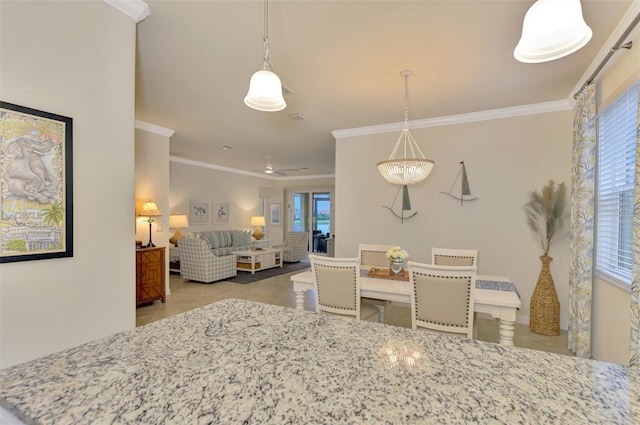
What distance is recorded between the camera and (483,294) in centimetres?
230

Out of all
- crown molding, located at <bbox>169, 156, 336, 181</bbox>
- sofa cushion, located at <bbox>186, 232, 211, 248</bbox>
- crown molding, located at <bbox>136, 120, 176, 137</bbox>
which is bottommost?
sofa cushion, located at <bbox>186, 232, 211, 248</bbox>

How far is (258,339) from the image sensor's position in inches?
39.5

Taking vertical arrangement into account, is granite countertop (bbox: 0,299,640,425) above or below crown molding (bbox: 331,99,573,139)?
below

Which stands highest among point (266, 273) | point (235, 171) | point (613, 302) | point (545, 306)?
point (235, 171)

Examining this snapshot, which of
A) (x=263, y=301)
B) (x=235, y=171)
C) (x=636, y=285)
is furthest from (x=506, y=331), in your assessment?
(x=235, y=171)

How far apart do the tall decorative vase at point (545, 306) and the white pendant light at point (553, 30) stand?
2941mm

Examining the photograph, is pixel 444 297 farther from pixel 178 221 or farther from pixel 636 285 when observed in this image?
pixel 178 221

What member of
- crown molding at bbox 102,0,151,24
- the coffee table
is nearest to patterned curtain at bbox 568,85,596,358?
crown molding at bbox 102,0,151,24

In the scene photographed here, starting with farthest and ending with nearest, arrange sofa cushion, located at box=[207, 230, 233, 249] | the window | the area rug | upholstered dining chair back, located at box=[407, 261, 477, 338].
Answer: sofa cushion, located at box=[207, 230, 233, 249], the area rug, the window, upholstered dining chair back, located at box=[407, 261, 477, 338]

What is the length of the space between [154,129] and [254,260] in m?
3.31

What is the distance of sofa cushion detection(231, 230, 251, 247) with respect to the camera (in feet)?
25.5

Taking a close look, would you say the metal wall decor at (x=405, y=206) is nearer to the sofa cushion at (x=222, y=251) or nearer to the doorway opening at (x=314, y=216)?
the sofa cushion at (x=222, y=251)

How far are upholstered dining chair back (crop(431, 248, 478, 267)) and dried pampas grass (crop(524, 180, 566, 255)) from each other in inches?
40.3

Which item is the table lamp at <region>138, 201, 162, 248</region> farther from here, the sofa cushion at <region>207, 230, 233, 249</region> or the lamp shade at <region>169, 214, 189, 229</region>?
the sofa cushion at <region>207, 230, 233, 249</region>
